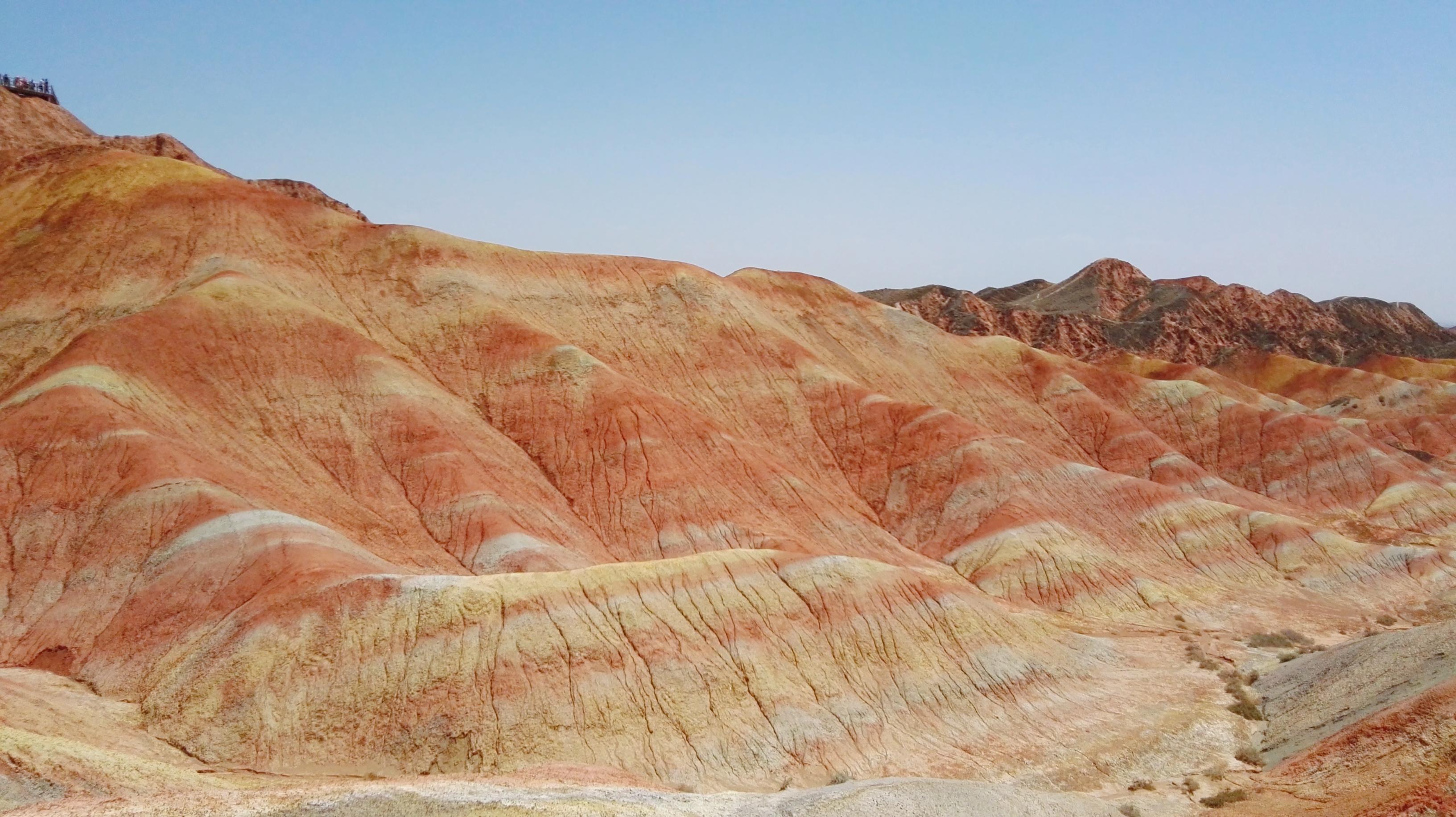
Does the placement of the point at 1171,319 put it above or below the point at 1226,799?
above

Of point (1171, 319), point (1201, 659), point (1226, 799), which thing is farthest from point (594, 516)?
point (1171, 319)

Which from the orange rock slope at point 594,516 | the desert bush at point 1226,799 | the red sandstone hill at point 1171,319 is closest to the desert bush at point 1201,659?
the orange rock slope at point 594,516

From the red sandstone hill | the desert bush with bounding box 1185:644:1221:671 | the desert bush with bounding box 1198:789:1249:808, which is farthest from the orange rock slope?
the red sandstone hill

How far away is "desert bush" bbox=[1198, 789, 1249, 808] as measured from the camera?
27.2 meters

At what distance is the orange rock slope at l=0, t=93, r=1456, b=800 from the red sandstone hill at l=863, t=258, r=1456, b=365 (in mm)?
28763

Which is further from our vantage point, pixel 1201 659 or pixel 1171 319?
pixel 1171 319

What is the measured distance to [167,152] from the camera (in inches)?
3270

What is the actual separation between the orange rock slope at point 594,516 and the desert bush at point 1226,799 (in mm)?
4354

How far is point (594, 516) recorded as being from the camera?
176ft

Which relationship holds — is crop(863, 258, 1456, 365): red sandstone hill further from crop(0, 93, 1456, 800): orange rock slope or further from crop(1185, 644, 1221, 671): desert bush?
crop(1185, 644, 1221, 671): desert bush

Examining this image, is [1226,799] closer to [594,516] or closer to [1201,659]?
[1201,659]

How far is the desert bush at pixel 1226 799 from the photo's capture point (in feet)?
89.1

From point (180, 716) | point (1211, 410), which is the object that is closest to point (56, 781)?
point (180, 716)

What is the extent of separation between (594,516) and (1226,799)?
108 ft
